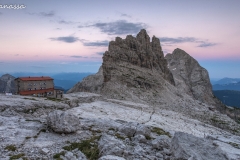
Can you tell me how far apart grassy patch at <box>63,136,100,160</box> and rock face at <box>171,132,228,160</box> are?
28.2ft

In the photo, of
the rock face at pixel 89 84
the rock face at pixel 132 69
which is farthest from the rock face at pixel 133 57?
the rock face at pixel 89 84

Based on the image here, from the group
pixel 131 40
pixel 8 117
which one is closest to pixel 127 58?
pixel 131 40

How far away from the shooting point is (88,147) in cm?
2445

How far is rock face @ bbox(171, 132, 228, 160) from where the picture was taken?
59.3 feet

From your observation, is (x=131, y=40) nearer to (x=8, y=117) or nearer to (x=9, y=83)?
(x=9, y=83)

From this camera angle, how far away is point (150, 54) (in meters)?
139

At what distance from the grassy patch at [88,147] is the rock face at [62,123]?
12.0 feet

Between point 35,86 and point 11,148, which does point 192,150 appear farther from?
point 35,86

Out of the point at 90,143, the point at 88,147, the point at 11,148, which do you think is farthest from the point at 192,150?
the point at 11,148

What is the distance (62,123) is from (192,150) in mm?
18082

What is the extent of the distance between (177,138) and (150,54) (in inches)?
4780

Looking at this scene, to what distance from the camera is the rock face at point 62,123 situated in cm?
2847

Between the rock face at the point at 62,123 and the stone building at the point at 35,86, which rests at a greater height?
the stone building at the point at 35,86

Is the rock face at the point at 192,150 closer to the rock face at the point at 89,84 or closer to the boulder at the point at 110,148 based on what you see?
the boulder at the point at 110,148
